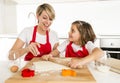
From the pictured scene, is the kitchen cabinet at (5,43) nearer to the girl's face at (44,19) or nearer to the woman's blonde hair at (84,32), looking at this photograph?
the girl's face at (44,19)

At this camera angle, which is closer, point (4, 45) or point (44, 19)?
point (44, 19)

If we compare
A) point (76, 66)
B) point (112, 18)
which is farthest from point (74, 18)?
point (76, 66)

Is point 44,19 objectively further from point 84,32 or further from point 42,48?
point 84,32

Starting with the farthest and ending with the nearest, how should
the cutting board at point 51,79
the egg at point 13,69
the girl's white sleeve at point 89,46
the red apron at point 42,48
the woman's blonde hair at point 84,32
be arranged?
the red apron at point 42,48
the woman's blonde hair at point 84,32
the girl's white sleeve at point 89,46
the egg at point 13,69
the cutting board at point 51,79

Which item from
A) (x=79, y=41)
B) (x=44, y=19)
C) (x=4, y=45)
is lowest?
(x=4, y=45)

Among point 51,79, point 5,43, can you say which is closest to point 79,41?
point 51,79

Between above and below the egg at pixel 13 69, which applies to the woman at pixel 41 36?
above

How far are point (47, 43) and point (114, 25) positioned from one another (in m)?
1.65

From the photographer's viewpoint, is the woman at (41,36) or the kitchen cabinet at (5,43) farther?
the kitchen cabinet at (5,43)

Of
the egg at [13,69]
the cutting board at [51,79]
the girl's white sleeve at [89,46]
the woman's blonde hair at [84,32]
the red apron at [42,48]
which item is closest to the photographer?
the cutting board at [51,79]

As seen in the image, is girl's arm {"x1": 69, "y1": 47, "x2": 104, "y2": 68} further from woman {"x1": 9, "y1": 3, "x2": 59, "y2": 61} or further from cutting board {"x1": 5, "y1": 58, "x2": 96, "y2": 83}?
woman {"x1": 9, "y1": 3, "x2": 59, "y2": 61}

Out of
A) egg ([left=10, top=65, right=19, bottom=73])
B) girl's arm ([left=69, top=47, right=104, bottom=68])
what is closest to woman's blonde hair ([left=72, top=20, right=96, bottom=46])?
girl's arm ([left=69, top=47, right=104, bottom=68])

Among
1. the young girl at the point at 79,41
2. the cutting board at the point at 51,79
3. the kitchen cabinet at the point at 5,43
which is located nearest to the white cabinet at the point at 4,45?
the kitchen cabinet at the point at 5,43

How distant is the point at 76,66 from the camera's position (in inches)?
34.8
